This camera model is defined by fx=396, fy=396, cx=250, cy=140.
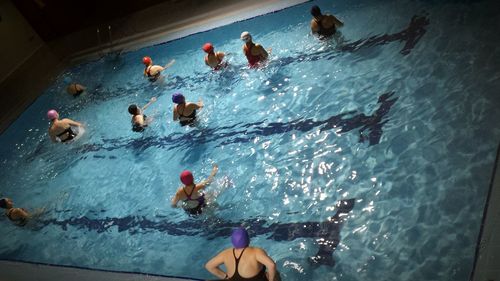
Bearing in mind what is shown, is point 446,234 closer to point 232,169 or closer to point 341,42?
point 232,169

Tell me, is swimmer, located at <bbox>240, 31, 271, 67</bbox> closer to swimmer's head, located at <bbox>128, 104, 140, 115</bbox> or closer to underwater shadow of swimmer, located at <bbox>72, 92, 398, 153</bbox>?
underwater shadow of swimmer, located at <bbox>72, 92, 398, 153</bbox>

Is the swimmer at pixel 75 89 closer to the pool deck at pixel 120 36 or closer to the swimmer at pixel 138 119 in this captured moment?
the pool deck at pixel 120 36

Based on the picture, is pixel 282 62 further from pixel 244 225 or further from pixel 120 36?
pixel 120 36

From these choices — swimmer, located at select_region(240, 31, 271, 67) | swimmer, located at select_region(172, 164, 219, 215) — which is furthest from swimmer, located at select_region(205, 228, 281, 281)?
swimmer, located at select_region(240, 31, 271, 67)

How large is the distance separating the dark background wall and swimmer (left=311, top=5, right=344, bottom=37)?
811 cm

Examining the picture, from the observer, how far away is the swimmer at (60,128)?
9.98m

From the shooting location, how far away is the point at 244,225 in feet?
20.1

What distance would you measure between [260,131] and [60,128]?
5.55 metres

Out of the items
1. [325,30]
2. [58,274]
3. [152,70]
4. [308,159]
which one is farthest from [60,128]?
[325,30]

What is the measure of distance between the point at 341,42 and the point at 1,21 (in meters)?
13.4

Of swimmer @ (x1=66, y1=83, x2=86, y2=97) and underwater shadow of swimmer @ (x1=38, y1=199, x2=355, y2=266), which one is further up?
swimmer @ (x1=66, y1=83, x2=86, y2=97)

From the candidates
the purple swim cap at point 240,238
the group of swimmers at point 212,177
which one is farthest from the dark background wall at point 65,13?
the purple swim cap at point 240,238

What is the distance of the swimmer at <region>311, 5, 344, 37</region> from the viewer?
8.31 meters

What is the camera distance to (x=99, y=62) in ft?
44.2
